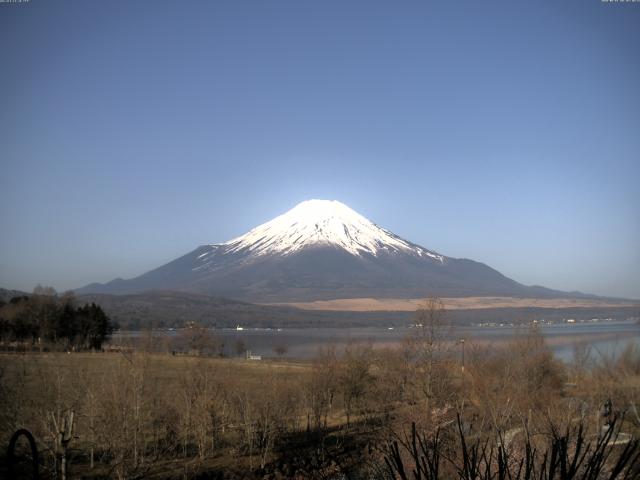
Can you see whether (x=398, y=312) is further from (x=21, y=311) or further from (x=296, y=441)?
(x=296, y=441)

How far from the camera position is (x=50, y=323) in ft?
195

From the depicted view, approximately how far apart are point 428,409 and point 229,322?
13035 cm

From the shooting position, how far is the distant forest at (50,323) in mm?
57250

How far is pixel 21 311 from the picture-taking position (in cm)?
5919

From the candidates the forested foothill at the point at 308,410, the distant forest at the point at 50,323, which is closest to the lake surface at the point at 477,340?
the forested foothill at the point at 308,410

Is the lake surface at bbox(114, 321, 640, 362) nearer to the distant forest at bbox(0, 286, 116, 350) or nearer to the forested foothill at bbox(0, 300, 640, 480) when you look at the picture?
the forested foothill at bbox(0, 300, 640, 480)

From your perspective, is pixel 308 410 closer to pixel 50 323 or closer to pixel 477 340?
pixel 477 340

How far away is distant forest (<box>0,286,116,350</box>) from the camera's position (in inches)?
2254

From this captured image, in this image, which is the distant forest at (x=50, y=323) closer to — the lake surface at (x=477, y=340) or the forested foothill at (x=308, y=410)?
the lake surface at (x=477, y=340)

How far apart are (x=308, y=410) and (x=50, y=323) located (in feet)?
137

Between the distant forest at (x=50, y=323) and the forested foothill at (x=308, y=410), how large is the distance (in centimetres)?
2969

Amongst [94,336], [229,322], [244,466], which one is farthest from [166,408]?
[229,322]

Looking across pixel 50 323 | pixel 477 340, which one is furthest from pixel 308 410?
pixel 50 323

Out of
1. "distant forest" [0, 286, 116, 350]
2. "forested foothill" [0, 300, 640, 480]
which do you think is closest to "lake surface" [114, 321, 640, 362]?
"forested foothill" [0, 300, 640, 480]
